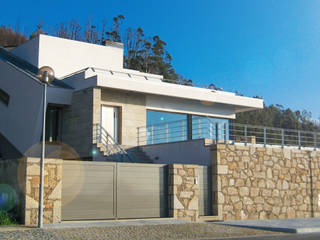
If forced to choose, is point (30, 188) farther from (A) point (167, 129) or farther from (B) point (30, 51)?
(B) point (30, 51)

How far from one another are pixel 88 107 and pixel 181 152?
542 cm

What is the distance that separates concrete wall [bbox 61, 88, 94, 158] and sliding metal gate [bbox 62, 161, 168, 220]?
5.89 meters

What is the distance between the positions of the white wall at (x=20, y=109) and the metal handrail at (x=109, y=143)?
9.97 feet

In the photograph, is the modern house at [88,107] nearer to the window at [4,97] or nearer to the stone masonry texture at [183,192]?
the window at [4,97]

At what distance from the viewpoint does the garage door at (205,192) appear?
18562 millimetres

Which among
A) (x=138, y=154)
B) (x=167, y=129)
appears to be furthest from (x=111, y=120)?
(x=167, y=129)

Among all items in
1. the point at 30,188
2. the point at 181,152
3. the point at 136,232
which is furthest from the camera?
the point at 181,152

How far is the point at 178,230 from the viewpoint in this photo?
14336 millimetres

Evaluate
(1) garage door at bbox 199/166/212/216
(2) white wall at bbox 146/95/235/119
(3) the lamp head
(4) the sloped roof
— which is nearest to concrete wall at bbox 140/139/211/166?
(1) garage door at bbox 199/166/212/216

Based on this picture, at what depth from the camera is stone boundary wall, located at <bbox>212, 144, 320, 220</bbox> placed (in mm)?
19109

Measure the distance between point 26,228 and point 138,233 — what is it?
321 cm

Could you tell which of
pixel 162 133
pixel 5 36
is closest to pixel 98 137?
pixel 162 133

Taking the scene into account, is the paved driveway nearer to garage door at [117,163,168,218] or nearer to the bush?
the bush

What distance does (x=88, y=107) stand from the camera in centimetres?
2319
